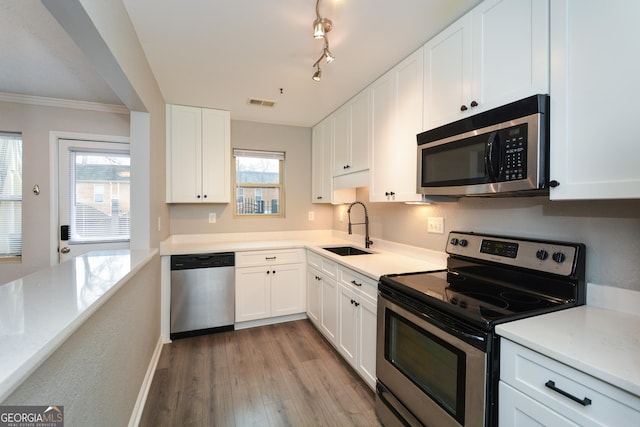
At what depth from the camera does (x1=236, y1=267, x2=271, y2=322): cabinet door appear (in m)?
3.01

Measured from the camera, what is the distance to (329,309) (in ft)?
8.52

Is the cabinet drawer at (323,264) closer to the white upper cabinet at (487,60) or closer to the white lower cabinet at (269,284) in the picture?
the white lower cabinet at (269,284)

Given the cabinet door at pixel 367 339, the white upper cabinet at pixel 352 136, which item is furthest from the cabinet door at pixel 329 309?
the white upper cabinet at pixel 352 136

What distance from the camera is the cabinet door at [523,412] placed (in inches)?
34.9

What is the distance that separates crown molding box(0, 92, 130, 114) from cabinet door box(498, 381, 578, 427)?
3.94m

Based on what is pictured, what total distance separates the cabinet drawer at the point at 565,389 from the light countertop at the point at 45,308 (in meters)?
1.39

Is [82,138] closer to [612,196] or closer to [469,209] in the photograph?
[469,209]

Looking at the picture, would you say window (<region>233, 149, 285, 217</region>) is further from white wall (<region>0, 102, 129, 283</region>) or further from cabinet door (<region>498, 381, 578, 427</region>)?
cabinet door (<region>498, 381, 578, 427</region>)

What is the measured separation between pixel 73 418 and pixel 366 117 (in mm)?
2553

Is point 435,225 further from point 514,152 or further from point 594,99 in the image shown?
point 594,99

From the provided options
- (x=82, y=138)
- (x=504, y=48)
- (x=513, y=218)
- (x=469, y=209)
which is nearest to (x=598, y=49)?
(x=504, y=48)

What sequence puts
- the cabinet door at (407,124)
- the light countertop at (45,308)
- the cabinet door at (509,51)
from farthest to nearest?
the cabinet door at (407,124)
the cabinet door at (509,51)
the light countertop at (45,308)

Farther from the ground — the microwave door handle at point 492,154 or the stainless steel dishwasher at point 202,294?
the microwave door handle at point 492,154

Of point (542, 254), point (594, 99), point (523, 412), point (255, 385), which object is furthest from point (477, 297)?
point (255, 385)
